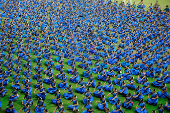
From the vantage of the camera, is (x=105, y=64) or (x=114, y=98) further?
(x=105, y=64)

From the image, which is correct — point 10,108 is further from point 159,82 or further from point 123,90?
point 159,82

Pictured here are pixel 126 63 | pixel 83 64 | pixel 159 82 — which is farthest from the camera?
pixel 126 63

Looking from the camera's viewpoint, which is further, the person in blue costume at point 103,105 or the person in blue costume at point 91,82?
the person in blue costume at point 91,82

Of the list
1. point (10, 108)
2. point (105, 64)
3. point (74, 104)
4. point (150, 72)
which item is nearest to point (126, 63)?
point (105, 64)

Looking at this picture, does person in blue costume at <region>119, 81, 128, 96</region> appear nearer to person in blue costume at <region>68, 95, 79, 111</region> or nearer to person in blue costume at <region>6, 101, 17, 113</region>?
person in blue costume at <region>68, 95, 79, 111</region>

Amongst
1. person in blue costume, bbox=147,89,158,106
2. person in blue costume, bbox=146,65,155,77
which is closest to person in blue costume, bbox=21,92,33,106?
person in blue costume, bbox=147,89,158,106

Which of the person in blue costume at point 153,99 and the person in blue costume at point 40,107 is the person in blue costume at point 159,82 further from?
the person in blue costume at point 40,107

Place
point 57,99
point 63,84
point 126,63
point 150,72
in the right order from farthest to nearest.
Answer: point 126,63 < point 150,72 < point 63,84 < point 57,99

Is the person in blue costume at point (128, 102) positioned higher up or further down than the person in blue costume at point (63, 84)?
further down

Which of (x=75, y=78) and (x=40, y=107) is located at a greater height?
(x=75, y=78)

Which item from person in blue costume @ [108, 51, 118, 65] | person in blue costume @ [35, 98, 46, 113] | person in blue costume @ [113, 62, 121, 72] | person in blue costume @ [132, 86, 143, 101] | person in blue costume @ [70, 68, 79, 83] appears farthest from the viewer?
person in blue costume @ [108, 51, 118, 65]

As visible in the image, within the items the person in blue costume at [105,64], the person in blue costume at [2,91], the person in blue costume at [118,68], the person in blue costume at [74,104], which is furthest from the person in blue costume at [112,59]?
the person in blue costume at [2,91]

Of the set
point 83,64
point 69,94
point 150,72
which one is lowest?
point 69,94
